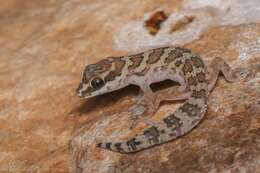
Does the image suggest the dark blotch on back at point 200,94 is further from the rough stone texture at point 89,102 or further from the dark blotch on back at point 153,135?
the dark blotch on back at point 153,135

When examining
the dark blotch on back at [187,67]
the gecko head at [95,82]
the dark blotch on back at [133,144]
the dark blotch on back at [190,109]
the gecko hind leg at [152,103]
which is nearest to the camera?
the dark blotch on back at [133,144]

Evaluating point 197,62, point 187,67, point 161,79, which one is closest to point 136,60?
point 161,79

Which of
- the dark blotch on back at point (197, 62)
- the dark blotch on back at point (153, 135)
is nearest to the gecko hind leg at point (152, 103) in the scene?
the dark blotch on back at point (197, 62)

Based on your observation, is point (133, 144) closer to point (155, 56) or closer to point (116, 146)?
point (116, 146)

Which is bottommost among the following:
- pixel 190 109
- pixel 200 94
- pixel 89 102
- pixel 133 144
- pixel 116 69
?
pixel 133 144

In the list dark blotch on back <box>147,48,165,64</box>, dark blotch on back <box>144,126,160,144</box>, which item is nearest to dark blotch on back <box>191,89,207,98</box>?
dark blotch on back <box>144,126,160,144</box>

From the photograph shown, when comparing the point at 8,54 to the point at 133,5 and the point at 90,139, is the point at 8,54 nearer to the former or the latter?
the point at 133,5
